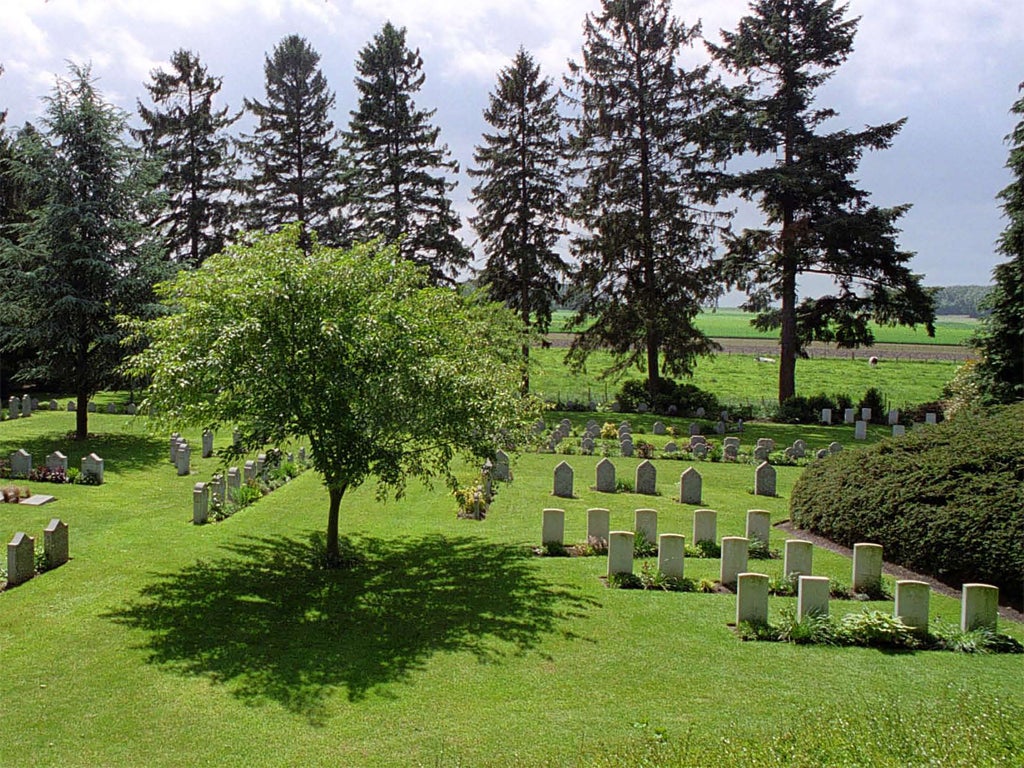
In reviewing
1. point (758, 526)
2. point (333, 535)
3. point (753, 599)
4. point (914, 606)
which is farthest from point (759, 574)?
point (333, 535)

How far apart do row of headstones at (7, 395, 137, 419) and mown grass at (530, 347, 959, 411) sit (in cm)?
1724

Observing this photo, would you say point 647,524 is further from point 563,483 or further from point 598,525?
point 563,483

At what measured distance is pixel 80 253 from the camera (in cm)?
2475

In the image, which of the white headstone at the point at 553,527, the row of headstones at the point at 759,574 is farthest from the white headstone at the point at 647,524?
the white headstone at the point at 553,527

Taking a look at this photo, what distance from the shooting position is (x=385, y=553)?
12180mm

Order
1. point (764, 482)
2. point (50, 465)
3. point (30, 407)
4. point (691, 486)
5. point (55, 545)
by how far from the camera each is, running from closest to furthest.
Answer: point (55, 545)
point (691, 486)
point (50, 465)
point (764, 482)
point (30, 407)

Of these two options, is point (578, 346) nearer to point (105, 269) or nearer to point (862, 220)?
point (862, 220)

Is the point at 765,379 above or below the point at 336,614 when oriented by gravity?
above

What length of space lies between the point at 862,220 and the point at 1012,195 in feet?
17.6

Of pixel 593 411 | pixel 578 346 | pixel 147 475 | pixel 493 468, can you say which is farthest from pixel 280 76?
pixel 493 468

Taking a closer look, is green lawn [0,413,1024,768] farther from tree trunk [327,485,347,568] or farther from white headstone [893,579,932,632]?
white headstone [893,579,932,632]

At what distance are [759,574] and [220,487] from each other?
34.7ft

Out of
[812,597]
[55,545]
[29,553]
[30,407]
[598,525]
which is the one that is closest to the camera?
[812,597]

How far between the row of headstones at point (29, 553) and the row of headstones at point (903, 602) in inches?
364
